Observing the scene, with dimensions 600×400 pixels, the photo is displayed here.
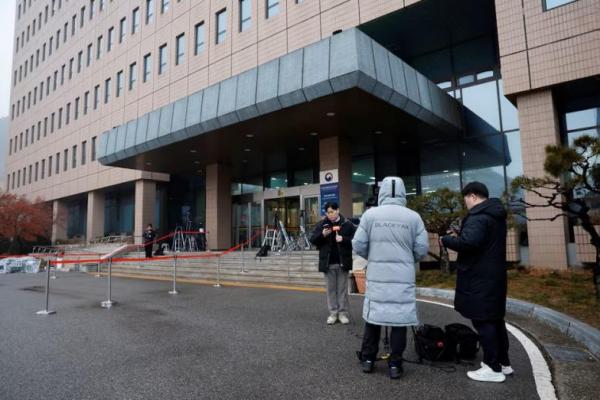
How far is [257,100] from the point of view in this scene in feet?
45.4

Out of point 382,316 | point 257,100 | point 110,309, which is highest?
point 257,100

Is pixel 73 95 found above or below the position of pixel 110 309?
above

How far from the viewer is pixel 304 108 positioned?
44.3ft

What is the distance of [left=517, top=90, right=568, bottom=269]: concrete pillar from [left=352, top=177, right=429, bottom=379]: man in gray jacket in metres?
9.25

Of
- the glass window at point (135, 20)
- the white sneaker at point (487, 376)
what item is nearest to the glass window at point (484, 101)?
the white sneaker at point (487, 376)

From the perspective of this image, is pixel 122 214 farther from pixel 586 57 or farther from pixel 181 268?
pixel 586 57

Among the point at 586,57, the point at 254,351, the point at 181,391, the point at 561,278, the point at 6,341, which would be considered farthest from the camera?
the point at 586,57

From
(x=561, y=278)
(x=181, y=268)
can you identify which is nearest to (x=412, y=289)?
(x=561, y=278)

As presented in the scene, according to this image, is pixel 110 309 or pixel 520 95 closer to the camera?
pixel 110 309

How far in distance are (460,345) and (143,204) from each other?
2614cm

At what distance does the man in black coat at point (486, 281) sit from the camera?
374cm

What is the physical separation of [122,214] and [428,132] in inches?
1074

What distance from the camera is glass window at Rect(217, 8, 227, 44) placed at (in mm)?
22047

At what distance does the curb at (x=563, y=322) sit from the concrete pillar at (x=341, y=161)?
837 cm
